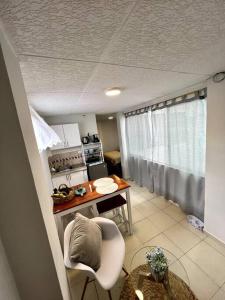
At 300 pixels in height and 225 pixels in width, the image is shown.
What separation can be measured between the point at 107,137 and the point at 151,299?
5.22 meters

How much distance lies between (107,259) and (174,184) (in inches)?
72.1

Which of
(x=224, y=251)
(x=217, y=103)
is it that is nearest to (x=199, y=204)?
(x=224, y=251)

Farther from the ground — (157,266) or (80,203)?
(80,203)

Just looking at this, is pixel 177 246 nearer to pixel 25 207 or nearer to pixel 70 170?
pixel 25 207

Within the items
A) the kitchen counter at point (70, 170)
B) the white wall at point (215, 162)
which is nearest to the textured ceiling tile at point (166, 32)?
the white wall at point (215, 162)

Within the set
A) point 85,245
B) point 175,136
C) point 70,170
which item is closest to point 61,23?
point 85,245

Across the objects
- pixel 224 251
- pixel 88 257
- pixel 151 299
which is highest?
pixel 88 257

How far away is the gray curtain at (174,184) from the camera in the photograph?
2.22m

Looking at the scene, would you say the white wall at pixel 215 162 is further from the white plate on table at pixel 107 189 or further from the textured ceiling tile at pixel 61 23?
the textured ceiling tile at pixel 61 23

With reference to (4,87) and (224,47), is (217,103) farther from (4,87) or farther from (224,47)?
(4,87)

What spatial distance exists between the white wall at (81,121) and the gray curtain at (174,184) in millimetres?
1505

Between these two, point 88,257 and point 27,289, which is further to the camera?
point 88,257

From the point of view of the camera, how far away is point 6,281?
2.20 ft

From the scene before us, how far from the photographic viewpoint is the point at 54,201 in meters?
1.85
